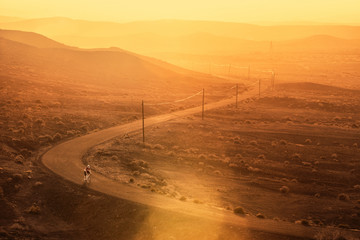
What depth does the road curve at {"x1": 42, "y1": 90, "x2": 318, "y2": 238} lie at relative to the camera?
18.7 m

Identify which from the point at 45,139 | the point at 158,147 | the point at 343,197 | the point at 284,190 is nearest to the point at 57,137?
the point at 45,139

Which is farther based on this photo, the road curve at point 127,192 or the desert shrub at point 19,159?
the desert shrub at point 19,159

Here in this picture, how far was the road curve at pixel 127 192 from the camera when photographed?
61.4 feet

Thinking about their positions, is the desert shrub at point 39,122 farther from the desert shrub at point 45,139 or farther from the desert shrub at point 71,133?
the desert shrub at point 45,139

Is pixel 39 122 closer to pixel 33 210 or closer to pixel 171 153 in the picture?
pixel 171 153

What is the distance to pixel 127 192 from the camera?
2336 cm

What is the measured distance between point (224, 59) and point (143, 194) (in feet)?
547

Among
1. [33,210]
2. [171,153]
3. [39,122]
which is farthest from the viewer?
[39,122]

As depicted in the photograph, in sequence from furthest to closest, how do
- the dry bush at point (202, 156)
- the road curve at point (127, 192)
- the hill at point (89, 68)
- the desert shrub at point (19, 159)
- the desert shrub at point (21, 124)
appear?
the hill at point (89, 68) → the desert shrub at point (21, 124) → the dry bush at point (202, 156) → the desert shrub at point (19, 159) → the road curve at point (127, 192)

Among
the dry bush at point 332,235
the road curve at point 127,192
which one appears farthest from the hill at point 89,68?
the dry bush at point 332,235

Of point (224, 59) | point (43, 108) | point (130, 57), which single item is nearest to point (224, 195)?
point (43, 108)

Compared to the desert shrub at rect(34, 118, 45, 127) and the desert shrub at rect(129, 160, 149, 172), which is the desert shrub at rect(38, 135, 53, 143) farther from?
the desert shrub at rect(129, 160, 149, 172)

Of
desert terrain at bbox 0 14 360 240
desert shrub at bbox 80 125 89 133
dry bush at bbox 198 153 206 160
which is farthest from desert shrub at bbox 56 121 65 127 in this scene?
dry bush at bbox 198 153 206 160

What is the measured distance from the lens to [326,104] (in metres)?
67.8
